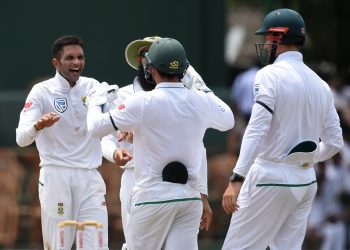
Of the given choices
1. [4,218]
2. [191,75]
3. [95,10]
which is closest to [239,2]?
[95,10]

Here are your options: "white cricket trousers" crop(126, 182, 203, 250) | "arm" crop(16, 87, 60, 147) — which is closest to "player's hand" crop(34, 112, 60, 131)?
"arm" crop(16, 87, 60, 147)

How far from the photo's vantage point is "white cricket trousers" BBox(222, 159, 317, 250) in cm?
1003

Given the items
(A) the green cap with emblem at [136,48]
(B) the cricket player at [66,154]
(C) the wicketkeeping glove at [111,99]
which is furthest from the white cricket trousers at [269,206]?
(B) the cricket player at [66,154]

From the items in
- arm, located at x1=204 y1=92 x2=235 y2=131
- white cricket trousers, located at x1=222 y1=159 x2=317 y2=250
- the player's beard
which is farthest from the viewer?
the player's beard

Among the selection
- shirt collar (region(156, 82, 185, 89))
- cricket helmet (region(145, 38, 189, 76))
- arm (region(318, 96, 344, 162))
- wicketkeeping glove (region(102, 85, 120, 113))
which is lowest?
arm (region(318, 96, 344, 162))

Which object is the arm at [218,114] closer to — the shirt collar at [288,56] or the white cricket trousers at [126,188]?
the shirt collar at [288,56]

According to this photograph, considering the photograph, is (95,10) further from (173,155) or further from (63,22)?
(173,155)

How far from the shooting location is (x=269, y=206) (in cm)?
1003

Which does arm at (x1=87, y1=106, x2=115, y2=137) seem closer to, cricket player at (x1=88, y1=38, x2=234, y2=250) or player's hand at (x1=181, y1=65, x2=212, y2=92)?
cricket player at (x1=88, y1=38, x2=234, y2=250)

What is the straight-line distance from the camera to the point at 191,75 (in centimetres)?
1032

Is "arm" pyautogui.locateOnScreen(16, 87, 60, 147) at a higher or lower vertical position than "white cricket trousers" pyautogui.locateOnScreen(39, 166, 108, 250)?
higher

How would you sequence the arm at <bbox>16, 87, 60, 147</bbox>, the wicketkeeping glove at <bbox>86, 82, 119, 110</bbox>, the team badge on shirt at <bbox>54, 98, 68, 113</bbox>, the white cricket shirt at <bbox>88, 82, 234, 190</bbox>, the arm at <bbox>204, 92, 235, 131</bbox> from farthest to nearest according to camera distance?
the team badge on shirt at <bbox>54, 98, 68, 113</bbox> < the arm at <bbox>16, 87, 60, 147</bbox> < the wicketkeeping glove at <bbox>86, 82, 119, 110</bbox> < the arm at <bbox>204, 92, 235, 131</bbox> < the white cricket shirt at <bbox>88, 82, 234, 190</bbox>

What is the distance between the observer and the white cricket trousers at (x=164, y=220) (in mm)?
9484

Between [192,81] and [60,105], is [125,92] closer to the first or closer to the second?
[192,81]
